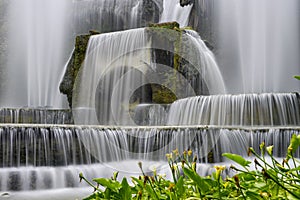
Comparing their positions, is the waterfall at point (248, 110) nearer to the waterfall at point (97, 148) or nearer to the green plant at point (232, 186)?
the waterfall at point (97, 148)

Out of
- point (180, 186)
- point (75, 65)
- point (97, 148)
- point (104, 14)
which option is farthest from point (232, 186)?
point (104, 14)

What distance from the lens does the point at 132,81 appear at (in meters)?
13.4

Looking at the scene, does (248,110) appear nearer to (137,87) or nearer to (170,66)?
(170,66)

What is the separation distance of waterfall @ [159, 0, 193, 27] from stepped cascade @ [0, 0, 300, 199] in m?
0.08

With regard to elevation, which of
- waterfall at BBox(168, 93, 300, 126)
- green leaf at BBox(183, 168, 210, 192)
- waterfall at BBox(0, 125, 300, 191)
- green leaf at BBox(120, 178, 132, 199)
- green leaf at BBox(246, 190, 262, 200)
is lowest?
waterfall at BBox(0, 125, 300, 191)

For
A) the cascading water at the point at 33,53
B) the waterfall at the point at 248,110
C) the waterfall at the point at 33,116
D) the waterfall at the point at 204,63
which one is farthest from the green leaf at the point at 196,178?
the cascading water at the point at 33,53

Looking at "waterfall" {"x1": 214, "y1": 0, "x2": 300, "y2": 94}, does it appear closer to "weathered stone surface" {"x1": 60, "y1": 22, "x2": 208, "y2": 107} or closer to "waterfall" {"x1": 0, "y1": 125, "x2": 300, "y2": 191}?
"weathered stone surface" {"x1": 60, "y1": 22, "x2": 208, "y2": 107}

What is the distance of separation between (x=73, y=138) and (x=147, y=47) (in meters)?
6.86

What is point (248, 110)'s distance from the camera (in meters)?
8.69

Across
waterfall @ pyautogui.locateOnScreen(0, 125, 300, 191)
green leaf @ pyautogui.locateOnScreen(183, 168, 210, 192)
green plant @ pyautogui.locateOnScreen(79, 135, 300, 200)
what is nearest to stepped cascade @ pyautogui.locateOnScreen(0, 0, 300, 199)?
waterfall @ pyautogui.locateOnScreen(0, 125, 300, 191)

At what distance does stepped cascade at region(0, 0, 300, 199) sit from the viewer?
646 cm

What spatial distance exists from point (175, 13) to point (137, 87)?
27.4ft

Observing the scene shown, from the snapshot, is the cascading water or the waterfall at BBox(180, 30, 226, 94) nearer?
the waterfall at BBox(180, 30, 226, 94)

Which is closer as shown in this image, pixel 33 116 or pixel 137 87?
pixel 33 116
